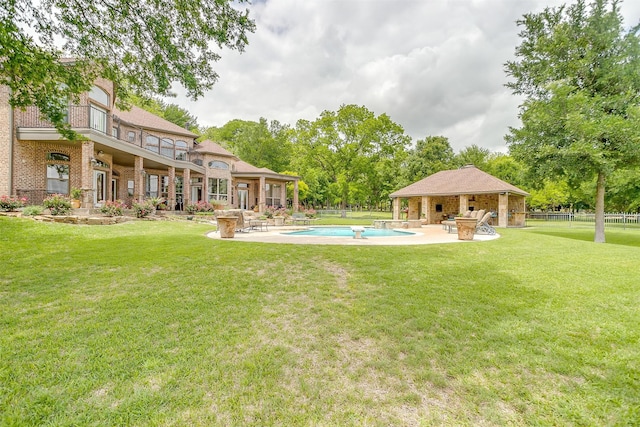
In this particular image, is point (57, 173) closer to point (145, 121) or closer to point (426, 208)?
point (145, 121)

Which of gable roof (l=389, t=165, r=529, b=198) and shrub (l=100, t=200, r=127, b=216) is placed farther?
gable roof (l=389, t=165, r=529, b=198)

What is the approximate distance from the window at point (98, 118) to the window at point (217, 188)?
32.3ft

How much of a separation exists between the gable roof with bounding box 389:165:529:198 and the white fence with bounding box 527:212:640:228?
8.62 metres

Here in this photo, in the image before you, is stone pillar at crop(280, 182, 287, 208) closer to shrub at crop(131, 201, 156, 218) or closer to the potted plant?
shrub at crop(131, 201, 156, 218)

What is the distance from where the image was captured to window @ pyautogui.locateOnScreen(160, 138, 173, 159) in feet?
79.2

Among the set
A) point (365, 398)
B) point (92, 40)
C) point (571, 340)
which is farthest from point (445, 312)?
point (92, 40)

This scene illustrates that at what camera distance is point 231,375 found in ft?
9.27

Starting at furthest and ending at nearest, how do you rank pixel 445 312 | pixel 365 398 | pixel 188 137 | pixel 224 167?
pixel 224 167 < pixel 188 137 < pixel 445 312 < pixel 365 398

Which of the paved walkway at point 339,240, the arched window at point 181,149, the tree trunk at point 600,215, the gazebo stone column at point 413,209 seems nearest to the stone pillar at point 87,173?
the paved walkway at point 339,240

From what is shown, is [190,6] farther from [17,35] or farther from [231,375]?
[231,375]

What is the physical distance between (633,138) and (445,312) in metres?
14.5

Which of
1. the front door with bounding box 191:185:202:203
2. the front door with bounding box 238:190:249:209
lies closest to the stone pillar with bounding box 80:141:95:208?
the front door with bounding box 191:185:202:203

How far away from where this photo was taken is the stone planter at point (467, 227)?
11305 mm

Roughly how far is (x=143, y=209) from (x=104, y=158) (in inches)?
200
